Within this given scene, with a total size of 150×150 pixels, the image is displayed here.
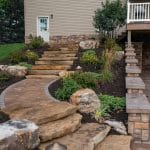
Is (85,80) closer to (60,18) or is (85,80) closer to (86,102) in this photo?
(86,102)

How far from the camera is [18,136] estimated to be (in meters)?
4.57

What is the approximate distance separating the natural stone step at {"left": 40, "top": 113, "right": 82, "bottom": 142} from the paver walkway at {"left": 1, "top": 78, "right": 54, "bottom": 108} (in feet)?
4.69

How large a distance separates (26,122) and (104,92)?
430 cm

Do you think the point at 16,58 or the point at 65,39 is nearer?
the point at 16,58

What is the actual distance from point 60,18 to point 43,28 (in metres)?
1.18

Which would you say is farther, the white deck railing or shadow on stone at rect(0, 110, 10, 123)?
the white deck railing

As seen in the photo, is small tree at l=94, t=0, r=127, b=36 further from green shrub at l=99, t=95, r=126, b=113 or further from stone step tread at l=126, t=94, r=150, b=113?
stone step tread at l=126, t=94, r=150, b=113

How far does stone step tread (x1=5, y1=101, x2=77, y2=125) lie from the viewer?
5859mm

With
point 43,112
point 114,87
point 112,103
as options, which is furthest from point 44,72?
point 43,112

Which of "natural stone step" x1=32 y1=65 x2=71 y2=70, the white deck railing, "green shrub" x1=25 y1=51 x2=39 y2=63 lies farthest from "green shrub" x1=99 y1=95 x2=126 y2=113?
the white deck railing

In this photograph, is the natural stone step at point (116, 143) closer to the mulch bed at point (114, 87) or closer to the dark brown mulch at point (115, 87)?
the mulch bed at point (114, 87)

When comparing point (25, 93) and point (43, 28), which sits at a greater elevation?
point (43, 28)

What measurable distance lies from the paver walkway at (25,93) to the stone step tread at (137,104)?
6.26 ft

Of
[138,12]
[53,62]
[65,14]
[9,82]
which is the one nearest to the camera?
[9,82]
